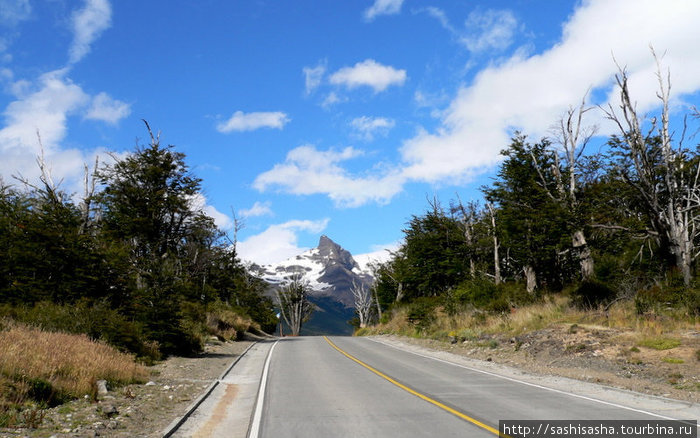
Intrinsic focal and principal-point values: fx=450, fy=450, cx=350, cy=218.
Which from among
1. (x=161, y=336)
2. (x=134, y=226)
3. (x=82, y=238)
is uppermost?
(x=134, y=226)

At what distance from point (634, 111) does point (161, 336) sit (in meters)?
23.9

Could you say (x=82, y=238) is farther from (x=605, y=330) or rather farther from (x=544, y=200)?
(x=544, y=200)

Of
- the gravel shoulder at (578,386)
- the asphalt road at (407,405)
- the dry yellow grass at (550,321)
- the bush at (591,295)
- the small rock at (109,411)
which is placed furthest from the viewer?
the bush at (591,295)

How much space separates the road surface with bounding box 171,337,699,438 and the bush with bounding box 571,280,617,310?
11.0 meters

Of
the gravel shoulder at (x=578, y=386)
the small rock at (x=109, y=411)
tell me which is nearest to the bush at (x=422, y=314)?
the gravel shoulder at (x=578, y=386)

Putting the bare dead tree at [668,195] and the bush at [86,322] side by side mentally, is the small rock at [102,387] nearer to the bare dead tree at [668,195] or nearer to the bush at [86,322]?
the bush at [86,322]

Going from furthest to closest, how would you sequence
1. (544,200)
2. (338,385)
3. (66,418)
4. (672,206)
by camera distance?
(544,200) → (672,206) → (338,385) → (66,418)

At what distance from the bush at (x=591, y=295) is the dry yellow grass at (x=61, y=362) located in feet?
68.0

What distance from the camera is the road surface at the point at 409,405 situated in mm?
7773

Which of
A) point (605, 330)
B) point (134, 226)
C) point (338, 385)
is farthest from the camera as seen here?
point (134, 226)

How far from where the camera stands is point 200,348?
21703 millimetres

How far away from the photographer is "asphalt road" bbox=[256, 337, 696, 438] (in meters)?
7.73

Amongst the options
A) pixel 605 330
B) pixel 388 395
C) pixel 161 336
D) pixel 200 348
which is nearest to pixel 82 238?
pixel 161 336

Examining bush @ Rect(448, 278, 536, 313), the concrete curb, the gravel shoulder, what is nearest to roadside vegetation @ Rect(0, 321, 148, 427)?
the concrete curb
